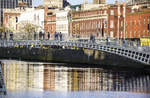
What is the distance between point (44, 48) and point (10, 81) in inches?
2330

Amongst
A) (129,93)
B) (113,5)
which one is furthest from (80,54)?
(129,93)

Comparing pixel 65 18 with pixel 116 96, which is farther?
pixel 65 18

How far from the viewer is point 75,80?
7550 cm

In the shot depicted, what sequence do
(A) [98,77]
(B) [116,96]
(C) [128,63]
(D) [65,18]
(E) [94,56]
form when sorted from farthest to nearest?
1. (D) [65,18]
2. (E) [94,56]
3. (C) [128,63]
4. (A) [98,77]
5. (B) [116,96]

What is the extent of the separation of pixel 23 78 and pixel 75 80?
4.46 m

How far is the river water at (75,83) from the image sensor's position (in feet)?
204

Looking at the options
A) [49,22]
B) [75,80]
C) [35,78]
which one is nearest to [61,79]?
[75,80]

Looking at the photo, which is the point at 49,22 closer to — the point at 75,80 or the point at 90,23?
the point at 90,23

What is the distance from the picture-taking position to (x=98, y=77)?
79.4 metres

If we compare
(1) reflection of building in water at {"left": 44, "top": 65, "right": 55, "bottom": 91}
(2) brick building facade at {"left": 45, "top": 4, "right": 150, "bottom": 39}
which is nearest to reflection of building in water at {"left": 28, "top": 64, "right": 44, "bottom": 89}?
(1) reflection of building in water at {"left": 44, "top": 65, "right": 55, "bottom": 91}

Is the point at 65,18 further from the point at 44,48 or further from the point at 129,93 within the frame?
the point at 129,93

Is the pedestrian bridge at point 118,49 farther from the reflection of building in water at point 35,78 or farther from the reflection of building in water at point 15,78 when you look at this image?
the reflection of building in water at point 15,78

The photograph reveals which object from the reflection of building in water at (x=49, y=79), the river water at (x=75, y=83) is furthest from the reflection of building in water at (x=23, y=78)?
the reflection of building in water at (x=49, y=79)

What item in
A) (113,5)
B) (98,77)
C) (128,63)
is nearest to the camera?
(98,77)
